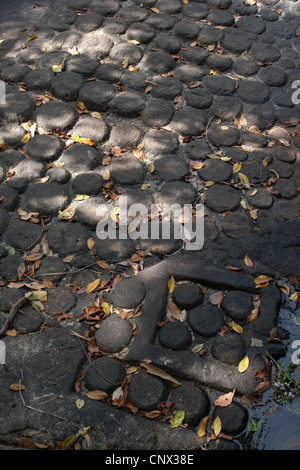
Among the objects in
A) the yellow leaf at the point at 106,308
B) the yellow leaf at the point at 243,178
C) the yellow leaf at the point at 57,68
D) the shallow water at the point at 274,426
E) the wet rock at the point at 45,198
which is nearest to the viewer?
the shallow water at the point at 274,426

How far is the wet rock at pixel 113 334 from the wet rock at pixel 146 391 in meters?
0.19

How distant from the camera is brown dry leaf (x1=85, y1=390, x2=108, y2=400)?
250 centimetres

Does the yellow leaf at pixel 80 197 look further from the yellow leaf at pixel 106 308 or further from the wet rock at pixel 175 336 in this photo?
the wet rock at pixel 175 336

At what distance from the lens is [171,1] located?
16.6 feet

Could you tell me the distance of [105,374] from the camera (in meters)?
2.59

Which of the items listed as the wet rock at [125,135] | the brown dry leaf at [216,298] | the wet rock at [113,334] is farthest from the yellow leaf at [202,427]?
the wet rock at [125,135]

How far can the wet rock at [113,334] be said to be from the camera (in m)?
2.69

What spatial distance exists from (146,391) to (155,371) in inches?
4.4

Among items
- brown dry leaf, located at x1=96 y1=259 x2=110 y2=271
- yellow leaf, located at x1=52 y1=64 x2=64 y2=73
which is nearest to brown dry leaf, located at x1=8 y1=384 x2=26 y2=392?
brown dry leaf, located at x1=96 y1=259 x2=110 y2=271

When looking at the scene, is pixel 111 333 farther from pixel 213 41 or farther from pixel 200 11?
pixel 200 11

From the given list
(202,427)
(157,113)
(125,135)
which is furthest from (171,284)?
(157,113)

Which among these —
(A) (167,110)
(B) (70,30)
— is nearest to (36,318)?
(A) (167,110)

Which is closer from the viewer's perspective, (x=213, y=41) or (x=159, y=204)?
(x=159, y=204)

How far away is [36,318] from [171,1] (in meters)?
3.62
